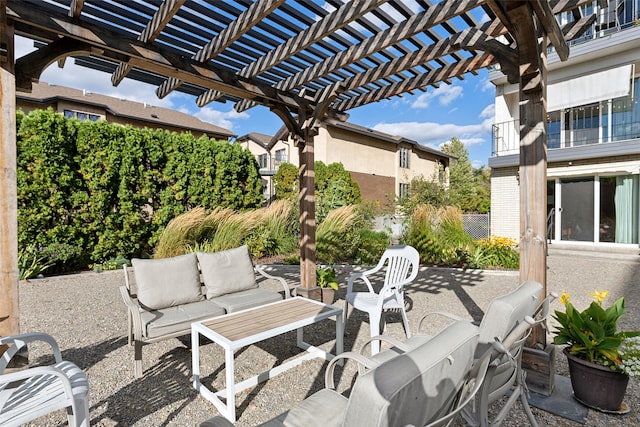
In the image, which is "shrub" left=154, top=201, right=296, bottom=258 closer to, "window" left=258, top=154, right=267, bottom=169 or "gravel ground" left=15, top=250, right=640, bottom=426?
"gravel ground" left=15, top=250, right=640, bottom=426

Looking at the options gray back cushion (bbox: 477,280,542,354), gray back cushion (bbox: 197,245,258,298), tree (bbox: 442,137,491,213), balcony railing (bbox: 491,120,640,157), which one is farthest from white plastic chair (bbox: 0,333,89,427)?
tree (bbox: 442,137,491,213)

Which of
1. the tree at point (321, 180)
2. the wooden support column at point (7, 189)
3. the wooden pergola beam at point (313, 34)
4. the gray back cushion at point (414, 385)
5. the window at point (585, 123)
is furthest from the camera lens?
the tree at point (321, 180)

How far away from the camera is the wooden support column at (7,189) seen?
7.93 feet

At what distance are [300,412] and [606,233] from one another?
460 inches

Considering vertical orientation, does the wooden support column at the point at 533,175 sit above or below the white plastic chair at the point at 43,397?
above

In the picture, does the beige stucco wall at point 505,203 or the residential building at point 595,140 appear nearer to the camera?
the residential building at point 595,140

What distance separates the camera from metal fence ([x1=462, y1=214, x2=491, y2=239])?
11516 millimetres

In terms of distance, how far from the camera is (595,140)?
994cm

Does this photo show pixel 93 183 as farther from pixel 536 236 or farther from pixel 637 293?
pixel 637 293

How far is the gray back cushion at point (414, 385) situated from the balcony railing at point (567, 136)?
8.94 meters

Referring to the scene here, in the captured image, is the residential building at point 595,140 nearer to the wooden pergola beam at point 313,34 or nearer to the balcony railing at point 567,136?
the balcony railing at point 567,136

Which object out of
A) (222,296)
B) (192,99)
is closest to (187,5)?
(192,99)

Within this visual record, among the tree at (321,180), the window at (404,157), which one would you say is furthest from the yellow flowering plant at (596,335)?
the window at (404,157)

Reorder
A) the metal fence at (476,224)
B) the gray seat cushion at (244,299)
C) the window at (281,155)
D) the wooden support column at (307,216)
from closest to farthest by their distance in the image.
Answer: the gray seat cushion at (244,299) → the wooden support column at (307,216) → the metal fence at (476,224) → the window at (281,155)
